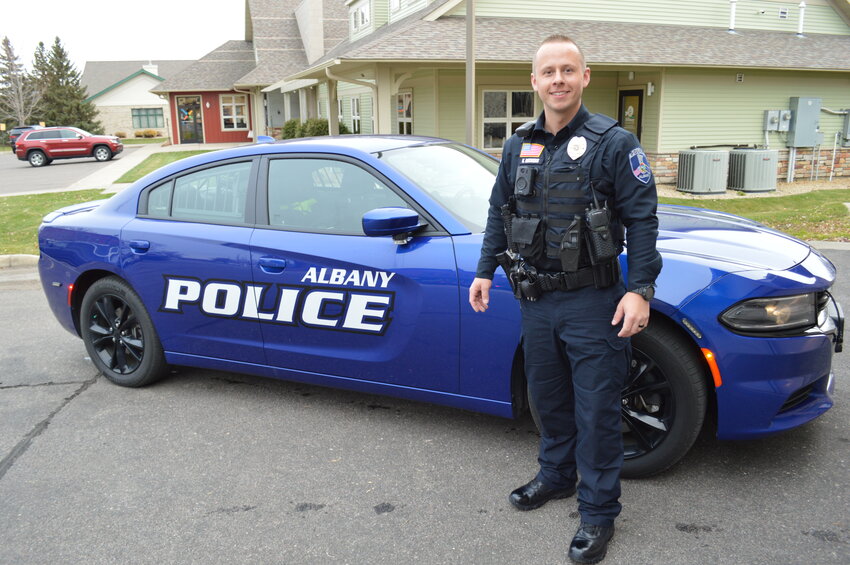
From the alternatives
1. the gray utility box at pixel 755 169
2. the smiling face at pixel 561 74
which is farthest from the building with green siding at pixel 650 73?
the smiling face at pixel 561 74

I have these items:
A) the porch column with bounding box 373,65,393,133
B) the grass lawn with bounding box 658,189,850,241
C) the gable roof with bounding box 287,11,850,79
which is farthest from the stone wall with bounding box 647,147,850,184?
the porch column with bounding box 373,65,393,133

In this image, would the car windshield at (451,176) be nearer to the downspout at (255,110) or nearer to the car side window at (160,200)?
the car side window at (160,200)

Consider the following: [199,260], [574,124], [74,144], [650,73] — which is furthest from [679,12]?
[74,144]

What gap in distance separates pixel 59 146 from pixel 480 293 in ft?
108

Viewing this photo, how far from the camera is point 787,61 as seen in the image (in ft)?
56.2

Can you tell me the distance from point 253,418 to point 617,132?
263 cm

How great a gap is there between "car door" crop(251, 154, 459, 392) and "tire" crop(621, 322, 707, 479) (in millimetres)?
840

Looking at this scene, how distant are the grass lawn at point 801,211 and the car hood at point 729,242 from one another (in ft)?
21.5

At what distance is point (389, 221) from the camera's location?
3.42 m

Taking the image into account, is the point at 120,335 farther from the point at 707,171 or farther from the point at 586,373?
the point at 707,171

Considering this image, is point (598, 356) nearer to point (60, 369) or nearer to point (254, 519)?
point (254, 519)

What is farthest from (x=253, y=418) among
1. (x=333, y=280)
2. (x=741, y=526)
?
(x=741, y=526)

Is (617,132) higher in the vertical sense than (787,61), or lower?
lower

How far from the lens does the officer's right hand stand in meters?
3.00
